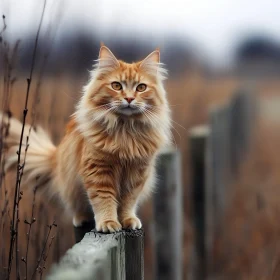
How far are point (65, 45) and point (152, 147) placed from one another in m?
1.23

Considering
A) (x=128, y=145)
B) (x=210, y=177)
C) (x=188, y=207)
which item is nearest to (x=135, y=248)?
(x=128, y=145)

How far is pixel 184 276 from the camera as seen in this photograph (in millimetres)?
4180

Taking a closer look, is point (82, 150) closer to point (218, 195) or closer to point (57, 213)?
point (57, 213)

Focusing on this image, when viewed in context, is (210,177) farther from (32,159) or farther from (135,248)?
(135,248)

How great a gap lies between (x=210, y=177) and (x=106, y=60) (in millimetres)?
2349

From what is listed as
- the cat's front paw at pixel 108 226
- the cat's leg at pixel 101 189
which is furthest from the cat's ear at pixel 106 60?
the cat's front paw at pixel 108 226

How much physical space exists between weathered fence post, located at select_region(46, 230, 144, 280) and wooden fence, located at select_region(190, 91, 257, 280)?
222cm

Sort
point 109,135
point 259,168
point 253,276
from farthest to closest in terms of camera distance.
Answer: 1. point 259,168
2. point 253,276
3. point 109,135

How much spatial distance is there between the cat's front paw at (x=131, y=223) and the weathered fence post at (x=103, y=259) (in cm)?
16

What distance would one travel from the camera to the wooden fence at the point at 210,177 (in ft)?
13.6

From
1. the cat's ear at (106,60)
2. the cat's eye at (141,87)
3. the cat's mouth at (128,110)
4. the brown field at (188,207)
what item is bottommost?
the brown field at (188,207)

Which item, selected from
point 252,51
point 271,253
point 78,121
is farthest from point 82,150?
point 252,51

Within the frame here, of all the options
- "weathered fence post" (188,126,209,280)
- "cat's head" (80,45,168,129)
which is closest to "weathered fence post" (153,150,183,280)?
"weathered fence post" (188,126,209,280)

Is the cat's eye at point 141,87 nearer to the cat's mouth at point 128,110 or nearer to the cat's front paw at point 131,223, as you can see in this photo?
the cat's mouth at point 128,110
